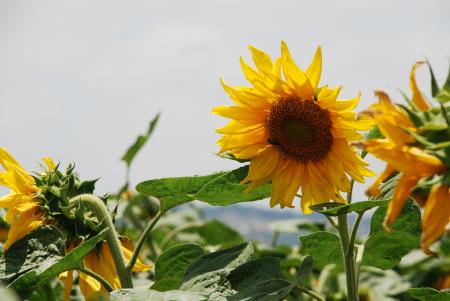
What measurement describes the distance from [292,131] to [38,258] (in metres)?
0.73

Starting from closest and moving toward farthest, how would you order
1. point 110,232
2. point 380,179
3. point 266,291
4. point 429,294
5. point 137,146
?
point 380,179, point 266,291, point 429,294, point 110,232, point 137,146

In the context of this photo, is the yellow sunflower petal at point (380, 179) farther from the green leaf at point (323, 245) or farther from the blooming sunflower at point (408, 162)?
the green leaf at point (323, 245)

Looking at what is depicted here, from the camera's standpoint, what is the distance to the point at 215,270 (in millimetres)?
1589

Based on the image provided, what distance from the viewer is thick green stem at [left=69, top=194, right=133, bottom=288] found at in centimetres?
175

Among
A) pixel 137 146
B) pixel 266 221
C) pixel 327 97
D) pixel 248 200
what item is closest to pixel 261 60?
pixel 327 97

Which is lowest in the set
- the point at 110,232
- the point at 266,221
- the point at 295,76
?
the point at 266,221

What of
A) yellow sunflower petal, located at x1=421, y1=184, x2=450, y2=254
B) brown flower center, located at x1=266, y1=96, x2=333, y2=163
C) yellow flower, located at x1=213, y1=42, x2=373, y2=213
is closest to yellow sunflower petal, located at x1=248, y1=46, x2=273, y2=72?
yellow flower, located at x1=213, y1=42, x2=373, y2=213

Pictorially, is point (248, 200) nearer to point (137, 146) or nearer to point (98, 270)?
point (98, 270)

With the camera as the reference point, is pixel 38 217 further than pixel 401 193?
Yes

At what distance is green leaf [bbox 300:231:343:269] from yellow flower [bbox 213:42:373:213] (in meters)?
0.07

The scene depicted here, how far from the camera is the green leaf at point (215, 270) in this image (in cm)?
152

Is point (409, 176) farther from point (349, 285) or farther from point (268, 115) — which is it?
point (268, 115)

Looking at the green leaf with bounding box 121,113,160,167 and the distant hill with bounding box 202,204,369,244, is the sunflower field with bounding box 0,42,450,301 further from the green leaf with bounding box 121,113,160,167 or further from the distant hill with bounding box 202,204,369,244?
the green leaf with bounding box 121,113,160,167

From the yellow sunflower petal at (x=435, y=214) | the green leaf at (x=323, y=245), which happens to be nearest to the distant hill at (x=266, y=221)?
the green leaf at (x=323, y=245)
